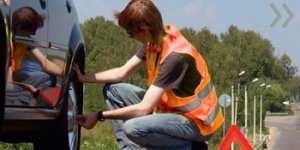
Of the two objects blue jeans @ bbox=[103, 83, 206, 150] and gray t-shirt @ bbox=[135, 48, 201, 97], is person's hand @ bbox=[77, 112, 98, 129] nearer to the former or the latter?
blue jeans @ bbox=[103, 83, 206, 150]

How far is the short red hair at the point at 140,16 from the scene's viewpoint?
521cm

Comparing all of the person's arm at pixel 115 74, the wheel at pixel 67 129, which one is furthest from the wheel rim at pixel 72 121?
the person's arm at pixel 115 74

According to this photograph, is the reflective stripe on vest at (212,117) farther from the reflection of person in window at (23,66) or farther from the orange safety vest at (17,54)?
the orange safety vest at (17,54)

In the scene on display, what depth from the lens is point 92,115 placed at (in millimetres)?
5254

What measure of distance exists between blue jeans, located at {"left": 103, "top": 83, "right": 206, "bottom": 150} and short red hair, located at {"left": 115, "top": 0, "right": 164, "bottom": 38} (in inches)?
22.4

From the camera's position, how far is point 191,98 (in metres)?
5.45

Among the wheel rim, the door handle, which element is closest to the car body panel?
the door handle

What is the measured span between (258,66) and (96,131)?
69.1 meters

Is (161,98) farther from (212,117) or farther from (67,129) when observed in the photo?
(67,129)

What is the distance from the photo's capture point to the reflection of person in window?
4918mm

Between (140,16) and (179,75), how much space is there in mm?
481

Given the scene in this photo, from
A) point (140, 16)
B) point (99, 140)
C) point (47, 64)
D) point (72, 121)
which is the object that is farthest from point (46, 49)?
point (99, 140)

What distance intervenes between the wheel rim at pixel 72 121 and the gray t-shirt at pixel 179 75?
114 centimetres

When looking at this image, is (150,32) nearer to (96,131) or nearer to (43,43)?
(43,43)
